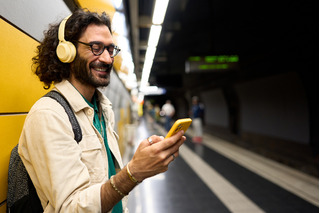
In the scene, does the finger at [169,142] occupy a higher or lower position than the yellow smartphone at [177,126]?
lower

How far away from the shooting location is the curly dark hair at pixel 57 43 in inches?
44.3

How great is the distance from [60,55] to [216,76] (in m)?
12.6

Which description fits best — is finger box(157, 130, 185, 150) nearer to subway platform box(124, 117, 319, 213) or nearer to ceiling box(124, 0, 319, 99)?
subway platform box(124, 117, 319, 213)

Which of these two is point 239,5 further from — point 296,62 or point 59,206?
point 59,206

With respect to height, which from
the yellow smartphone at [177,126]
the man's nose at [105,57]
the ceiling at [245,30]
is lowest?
the yellow smartphone at [177,126]

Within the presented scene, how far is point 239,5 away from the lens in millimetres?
6848

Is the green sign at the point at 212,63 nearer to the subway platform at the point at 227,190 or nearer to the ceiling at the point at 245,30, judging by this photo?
the ceiling at the point at 245,30

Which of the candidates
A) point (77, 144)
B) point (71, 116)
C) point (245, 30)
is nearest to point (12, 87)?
point (71, 116)

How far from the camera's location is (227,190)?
4.23 metres

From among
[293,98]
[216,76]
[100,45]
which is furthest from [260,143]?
[100,45]

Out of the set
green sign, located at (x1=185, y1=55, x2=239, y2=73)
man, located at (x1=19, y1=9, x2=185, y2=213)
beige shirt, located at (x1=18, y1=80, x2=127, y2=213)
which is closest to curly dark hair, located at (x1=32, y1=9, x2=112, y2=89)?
man, located at (x1=19, y1=9, x2=185, y2=213)

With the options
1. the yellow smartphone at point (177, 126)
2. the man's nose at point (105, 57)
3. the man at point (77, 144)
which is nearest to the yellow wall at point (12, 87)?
the man at point (77, 144)

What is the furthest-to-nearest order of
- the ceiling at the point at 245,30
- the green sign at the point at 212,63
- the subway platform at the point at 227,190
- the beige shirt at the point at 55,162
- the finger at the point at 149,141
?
the green sign at the point at 212,63 → the ceiling at the point at 245,30 → the subway platform at the point at 227,190 → the finger at the point at 149,141 → the beige shirt at the point at 55,162

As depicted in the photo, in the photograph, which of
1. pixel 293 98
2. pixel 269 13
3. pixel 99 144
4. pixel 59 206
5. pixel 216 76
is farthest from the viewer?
pixel 216 76
